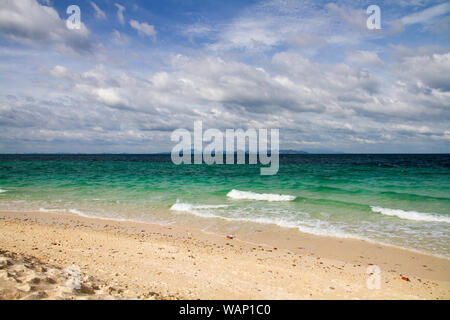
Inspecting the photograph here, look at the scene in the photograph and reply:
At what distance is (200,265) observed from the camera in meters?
7.47

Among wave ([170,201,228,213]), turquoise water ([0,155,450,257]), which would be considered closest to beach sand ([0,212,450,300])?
turquoise water ([0,155,450,257])

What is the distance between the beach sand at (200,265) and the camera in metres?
5.28

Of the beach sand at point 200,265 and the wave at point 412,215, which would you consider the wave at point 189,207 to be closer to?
the beach sand at point 200,265

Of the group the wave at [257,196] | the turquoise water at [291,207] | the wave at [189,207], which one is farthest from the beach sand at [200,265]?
the wave at [257,196]

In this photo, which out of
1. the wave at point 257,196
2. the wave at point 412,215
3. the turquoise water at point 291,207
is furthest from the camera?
the wave at point 257,196

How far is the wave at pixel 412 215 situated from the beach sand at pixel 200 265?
593cm

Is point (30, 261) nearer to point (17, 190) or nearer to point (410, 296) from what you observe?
point (410, 296)

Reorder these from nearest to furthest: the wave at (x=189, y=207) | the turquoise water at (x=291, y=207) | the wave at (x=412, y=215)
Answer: the turquoise water at (x=291, y=207)
the wave at (x=412, y=215)
the wave at (x=189, y=207)

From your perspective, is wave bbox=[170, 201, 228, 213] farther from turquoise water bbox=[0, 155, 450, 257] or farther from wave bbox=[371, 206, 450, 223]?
wave bbox=[371, 206, 450, 223]

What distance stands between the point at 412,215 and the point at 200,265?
13282mm

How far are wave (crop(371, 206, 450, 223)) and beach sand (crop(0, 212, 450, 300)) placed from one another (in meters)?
5.93

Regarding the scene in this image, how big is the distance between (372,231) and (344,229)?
1.19 m
